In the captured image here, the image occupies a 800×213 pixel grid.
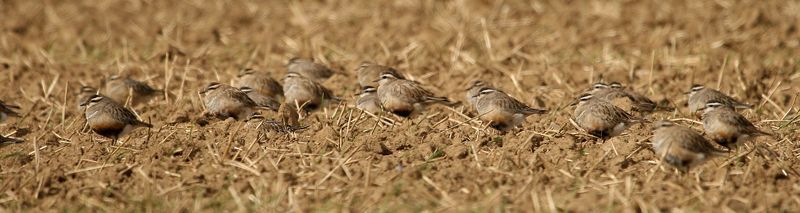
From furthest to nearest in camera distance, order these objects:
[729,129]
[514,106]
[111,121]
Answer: [514,106], [111,121], [729,129]

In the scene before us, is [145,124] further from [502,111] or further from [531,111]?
[531,111]

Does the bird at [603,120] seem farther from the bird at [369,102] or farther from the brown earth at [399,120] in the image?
the bird at [369,102]

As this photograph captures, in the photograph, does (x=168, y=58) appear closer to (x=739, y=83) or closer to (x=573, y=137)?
(x=573, y=137)

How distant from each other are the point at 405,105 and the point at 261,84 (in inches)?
87.4

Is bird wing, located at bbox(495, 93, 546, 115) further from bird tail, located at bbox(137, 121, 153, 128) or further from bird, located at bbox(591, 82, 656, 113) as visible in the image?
bird tail, located at bbox(137, 121, 153, 128)

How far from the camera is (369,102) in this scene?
11.5 m

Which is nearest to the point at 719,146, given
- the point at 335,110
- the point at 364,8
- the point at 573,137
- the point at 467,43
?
the point at 573,137

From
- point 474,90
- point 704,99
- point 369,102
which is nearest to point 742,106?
point 704,99

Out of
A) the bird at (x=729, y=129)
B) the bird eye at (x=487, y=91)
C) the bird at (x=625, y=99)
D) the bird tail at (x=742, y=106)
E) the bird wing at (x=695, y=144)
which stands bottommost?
the bird at (x=625, y=99)

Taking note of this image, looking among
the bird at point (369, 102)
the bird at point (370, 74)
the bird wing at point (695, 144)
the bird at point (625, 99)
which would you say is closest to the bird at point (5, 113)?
the bird at point (369, 102)

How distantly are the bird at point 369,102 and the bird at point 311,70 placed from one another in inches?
63.0

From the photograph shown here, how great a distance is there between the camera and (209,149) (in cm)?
945

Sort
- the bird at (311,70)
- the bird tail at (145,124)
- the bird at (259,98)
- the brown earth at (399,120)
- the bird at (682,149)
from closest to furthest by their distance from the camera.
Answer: the brown earth at (399,120)
the bird at (682,149)
the bird tail at (145,124)
the bird at (259,98)
the bird at (311,70)

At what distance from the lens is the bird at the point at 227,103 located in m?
11.2
